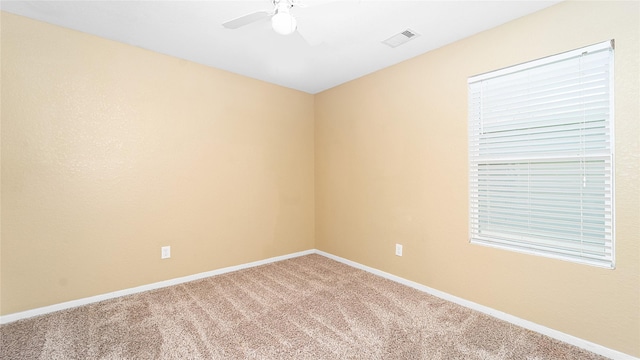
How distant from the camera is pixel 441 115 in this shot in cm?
262

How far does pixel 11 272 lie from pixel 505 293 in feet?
13.0

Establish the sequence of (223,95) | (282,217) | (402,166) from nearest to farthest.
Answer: (402,166), (223,95), (282,217)

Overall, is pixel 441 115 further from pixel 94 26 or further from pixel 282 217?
pixel 94 26

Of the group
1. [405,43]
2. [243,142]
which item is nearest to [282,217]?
[243,142]

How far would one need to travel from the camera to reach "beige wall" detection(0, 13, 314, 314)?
7.16ft

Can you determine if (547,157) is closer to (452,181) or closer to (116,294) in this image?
(452,181)

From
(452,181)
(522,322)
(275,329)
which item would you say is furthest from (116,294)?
(522,322)

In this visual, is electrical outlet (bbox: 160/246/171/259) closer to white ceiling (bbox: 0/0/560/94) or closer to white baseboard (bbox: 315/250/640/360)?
white ceiling (bbox: 0/0/560/94)

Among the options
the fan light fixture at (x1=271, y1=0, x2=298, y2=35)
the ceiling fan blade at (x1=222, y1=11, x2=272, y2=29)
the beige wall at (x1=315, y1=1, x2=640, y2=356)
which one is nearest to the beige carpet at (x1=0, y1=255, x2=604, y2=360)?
the beige wall at (x1=315, y1=1, x2=640, y2=356)

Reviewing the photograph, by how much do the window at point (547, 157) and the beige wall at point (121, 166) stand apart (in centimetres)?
249

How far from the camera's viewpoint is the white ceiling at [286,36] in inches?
79.1

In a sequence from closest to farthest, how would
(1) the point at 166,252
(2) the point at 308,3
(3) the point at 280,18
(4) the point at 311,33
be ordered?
(3) the point at 280,18 < (2) the point at 308,3 < (4) the point at 311,33 < (1) the point at 166,252

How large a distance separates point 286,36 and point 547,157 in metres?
2.36

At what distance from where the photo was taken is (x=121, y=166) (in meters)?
2.60
